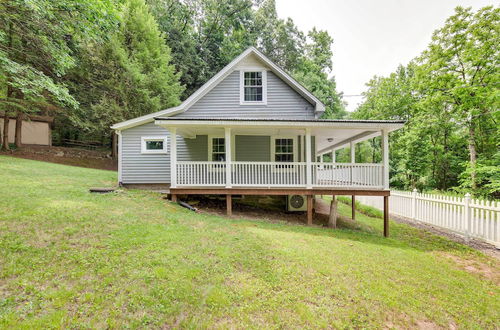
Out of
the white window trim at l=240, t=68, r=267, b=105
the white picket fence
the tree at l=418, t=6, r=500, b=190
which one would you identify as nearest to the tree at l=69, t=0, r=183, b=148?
the white window trim at l=240, t=68, r=267, b=105

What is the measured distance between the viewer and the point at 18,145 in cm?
1714

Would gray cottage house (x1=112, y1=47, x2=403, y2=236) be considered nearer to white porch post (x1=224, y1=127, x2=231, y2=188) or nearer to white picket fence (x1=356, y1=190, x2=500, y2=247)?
white porch post (x1=224, y1=127, x2=231, y2=188)

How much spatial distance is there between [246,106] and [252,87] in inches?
40.9

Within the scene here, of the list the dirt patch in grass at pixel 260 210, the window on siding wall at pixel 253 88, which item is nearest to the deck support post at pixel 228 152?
the dirt patch in grass at pixel 260 210

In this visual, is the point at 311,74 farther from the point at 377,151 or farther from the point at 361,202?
the point at 361,202

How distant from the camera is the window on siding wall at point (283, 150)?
10.6 m

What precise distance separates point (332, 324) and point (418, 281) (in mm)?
2574

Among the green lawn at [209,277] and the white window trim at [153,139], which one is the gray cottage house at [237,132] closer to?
the white window trim at [153,139]

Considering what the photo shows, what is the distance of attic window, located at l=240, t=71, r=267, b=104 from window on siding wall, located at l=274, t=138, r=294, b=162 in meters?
2.28

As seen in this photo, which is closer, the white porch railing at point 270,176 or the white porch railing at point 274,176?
the white porch railing at point 274,176

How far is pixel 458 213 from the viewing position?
772 cm

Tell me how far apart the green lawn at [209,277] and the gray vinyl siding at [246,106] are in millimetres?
6343

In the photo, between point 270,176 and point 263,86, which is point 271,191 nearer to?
point 270,176

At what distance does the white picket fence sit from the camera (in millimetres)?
6738
